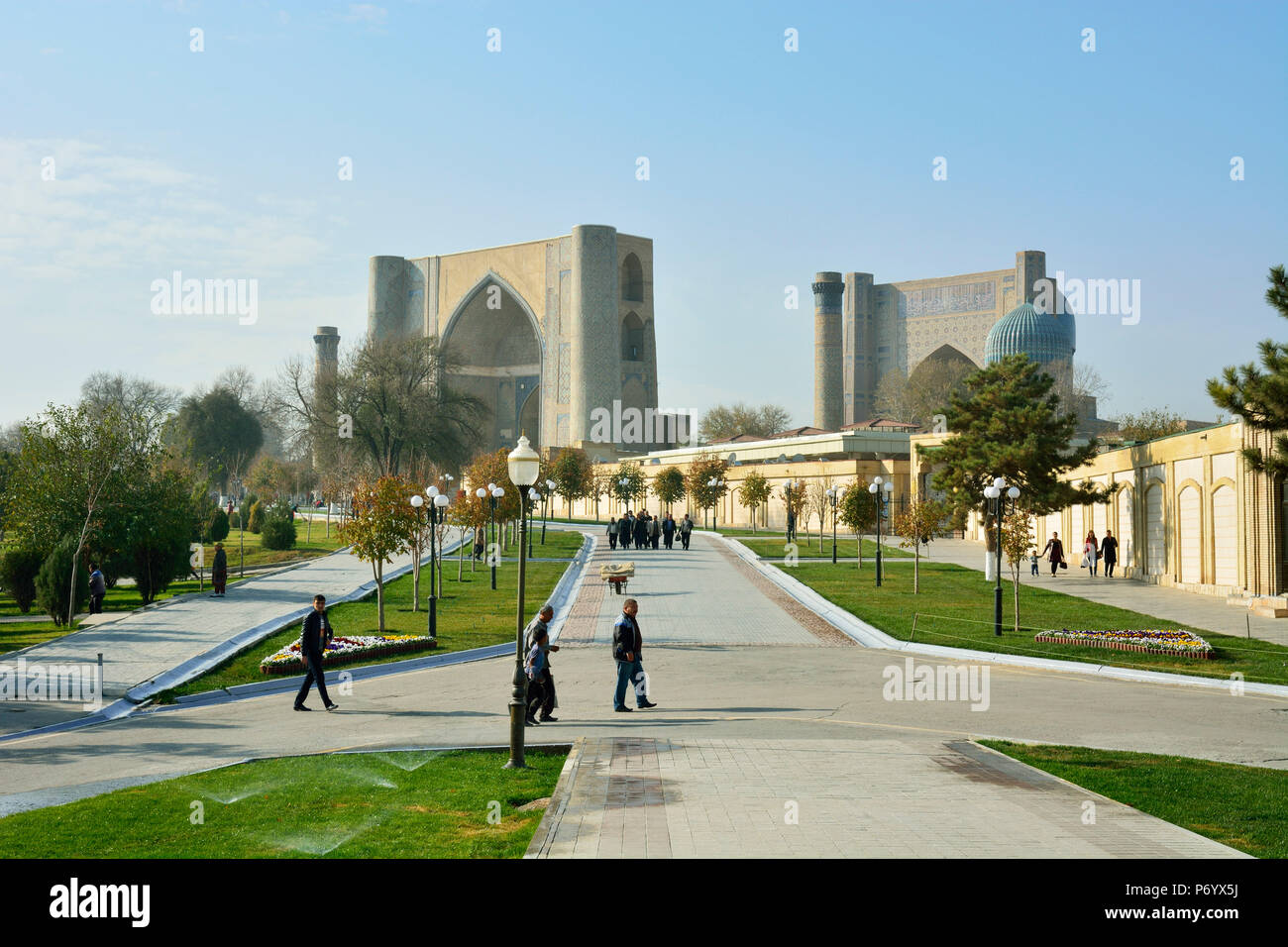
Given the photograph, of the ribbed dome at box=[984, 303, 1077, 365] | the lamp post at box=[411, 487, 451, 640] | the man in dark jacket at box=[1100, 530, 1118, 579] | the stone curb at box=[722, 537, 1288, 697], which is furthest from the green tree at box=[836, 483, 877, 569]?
the ribbed dome at box=[984, 303, 1077, 365]

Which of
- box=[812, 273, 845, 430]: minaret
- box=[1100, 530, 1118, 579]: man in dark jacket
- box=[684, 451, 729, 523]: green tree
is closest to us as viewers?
box=[1100, 530, 1118, 579]: man in dark jacket

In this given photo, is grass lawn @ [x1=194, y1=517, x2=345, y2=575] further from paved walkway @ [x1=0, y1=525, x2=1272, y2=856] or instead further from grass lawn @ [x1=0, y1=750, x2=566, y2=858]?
grass lawn @ [x1=0, y1=750, x2=566, y2=858]

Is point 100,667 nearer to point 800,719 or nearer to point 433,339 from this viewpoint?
point 800,719

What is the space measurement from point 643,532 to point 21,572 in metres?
21.7

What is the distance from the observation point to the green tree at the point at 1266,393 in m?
18.6

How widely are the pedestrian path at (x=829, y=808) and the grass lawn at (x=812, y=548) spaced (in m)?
28.7

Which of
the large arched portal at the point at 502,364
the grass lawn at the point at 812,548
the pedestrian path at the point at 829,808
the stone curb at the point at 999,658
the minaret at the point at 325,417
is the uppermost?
the large arched portal at the point at 502,364

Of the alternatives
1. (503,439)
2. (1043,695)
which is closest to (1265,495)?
(1043,695)

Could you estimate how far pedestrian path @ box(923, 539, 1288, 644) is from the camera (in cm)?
2091

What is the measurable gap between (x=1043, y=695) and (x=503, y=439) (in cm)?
8453

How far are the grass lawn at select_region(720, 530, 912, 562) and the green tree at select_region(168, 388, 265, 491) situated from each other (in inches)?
1701

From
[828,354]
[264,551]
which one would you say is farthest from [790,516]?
[828,354]

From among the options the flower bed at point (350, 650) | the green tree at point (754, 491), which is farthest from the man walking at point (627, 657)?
the green tree at point (754, 491)

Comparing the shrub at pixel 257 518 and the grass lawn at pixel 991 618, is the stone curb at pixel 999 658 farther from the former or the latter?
the shrub at pixel 257 518
